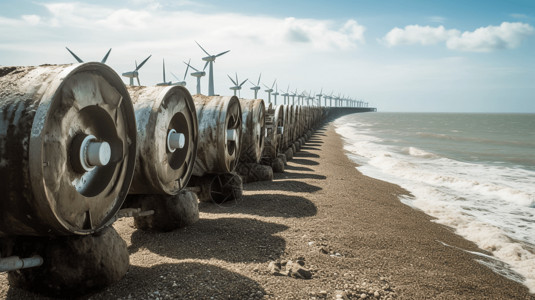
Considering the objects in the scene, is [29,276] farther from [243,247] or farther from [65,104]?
[243,247]

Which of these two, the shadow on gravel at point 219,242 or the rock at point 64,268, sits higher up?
the rock at point 64,268

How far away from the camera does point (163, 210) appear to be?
6.16m

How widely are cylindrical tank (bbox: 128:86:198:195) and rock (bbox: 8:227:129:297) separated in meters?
1.53

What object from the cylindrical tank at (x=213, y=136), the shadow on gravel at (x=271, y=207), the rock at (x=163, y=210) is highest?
the cylindrical tank at (x=213, y=136)

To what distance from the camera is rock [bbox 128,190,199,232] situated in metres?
6.16

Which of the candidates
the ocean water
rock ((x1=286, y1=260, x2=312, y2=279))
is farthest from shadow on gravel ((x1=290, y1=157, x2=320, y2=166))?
rock ((x1=286, y1=260, x2=312, y2=279))

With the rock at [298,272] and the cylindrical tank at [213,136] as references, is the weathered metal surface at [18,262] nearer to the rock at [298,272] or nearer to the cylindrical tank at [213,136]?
the rock at [298,272]

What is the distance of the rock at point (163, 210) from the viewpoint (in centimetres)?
616

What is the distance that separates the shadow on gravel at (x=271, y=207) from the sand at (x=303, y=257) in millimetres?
23

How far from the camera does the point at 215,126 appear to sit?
8062 mm

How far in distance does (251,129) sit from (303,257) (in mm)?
5961

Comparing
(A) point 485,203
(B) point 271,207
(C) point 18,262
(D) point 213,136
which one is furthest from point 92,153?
(A) point 485,203

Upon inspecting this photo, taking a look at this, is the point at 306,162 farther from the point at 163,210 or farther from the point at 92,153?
the point at 92,153

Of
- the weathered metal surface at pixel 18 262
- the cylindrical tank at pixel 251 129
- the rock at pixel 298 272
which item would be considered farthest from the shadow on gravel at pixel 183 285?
the cylindrical tank at pixel 251 129
